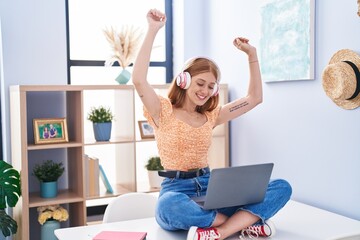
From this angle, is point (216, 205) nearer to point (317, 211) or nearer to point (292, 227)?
point (292, 227)

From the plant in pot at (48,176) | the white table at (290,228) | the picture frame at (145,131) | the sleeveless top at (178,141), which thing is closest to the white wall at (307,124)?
the white table at (290,228)

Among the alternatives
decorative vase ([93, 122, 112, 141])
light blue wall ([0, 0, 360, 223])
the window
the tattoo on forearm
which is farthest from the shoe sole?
the window

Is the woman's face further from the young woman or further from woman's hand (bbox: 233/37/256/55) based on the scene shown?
woman's hand (bbox: 233/37/256/55)

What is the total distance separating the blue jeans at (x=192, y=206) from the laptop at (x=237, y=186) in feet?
0.12

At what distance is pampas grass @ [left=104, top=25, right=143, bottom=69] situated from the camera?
295 centimetres

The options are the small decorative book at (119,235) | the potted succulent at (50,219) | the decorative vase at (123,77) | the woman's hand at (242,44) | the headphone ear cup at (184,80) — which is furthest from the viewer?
the decorative vase at (123,77)

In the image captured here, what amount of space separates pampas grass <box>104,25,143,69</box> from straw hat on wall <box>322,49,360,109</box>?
131 cm

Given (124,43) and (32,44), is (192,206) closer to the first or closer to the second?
(124,43)

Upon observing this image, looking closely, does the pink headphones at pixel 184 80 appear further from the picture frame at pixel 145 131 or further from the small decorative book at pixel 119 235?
the picture frame at pixel 145 131

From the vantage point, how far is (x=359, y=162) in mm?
2072

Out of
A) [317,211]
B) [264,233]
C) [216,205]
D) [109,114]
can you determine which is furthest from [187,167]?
[109,114]

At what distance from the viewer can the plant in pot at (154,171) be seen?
3.04m

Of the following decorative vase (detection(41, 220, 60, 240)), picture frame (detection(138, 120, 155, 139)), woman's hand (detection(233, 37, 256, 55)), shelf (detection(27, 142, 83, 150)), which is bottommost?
decorative vase (detection(41, 220, 60, 240))

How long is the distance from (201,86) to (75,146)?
3.60 ft
